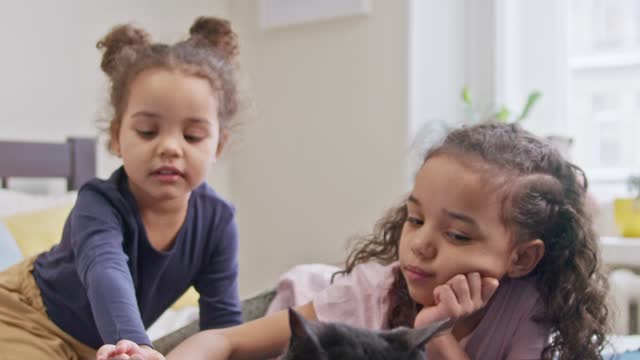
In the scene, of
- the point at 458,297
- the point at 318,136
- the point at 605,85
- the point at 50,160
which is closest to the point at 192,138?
the point at 458,297

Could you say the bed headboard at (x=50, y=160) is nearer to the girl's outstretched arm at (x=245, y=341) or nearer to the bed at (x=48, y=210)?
the bed at (x=48, y=210)

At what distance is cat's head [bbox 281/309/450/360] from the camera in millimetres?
611

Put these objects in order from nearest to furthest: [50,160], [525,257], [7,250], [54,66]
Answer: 1. [525,257]
2. [7,250]
3. [50,160]
4. [54,66]

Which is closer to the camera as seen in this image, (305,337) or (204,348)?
(305,337)

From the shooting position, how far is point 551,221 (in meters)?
1.01

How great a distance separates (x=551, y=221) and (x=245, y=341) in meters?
0.46

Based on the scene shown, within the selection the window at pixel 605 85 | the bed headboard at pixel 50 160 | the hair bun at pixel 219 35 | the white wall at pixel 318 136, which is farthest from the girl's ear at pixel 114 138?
the window at pixel 605 85

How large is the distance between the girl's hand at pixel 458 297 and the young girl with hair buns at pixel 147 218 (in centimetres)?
41

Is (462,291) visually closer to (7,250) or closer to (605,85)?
(7,250)

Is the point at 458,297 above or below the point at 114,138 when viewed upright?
below

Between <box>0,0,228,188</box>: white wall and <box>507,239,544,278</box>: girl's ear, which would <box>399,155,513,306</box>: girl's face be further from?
<box>0,0,228,188</box>: white wall

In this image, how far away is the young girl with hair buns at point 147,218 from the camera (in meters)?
1.09

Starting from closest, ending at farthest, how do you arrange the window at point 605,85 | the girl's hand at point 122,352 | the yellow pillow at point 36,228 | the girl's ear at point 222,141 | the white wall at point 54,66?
the girl's hand at point 122,352
the girl's ear at point 222,141
the yellow pillow at point 36,228
the white wall at point 54,66
the window at point 605,85

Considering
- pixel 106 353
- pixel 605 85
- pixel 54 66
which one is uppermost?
pixel 54 66
